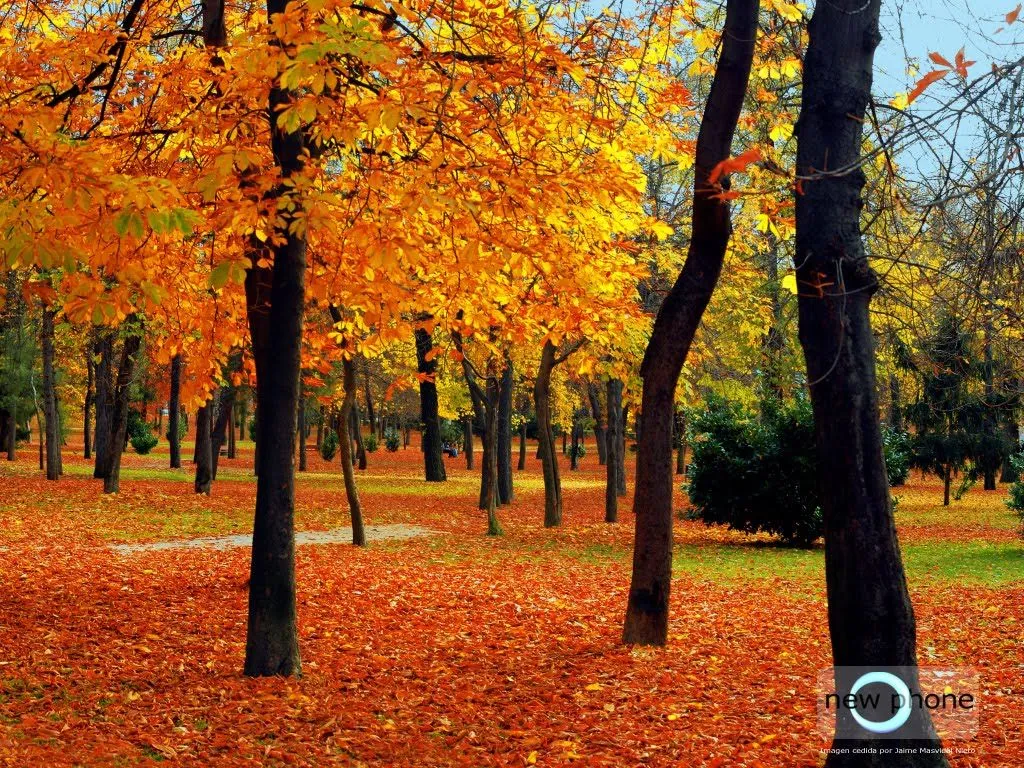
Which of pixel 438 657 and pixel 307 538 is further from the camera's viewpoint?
pixel 307 538

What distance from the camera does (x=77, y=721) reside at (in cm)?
593

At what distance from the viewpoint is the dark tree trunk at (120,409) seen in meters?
20.8

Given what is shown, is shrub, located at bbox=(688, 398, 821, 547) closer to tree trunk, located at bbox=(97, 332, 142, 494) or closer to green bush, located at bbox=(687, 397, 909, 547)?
green bush, located at bbox=(687, 397, 909, 547)

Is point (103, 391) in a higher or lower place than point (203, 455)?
higher

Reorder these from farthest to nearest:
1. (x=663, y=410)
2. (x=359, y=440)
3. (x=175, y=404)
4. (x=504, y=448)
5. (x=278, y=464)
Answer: (x=359, y=440) < (x=504, y=448) < (x=175, y=404) < (x=663, y=410) < (x=278, y=464)

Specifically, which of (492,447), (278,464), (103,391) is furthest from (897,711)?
(103,391)

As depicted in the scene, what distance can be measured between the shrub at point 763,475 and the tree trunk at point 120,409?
40.6 ft

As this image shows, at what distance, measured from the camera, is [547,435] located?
19500mm

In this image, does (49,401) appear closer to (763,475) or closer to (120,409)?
(120,409)

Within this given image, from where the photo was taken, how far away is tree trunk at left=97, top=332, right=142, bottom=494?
2080cm

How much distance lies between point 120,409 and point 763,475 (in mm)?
13825

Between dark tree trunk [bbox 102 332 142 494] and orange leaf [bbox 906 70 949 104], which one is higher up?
orange leaf [bbox 906 70 949 104]

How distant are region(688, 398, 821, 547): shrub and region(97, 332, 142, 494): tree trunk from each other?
12.4m

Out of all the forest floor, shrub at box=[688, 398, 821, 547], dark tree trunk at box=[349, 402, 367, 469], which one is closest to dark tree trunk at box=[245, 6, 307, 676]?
the forest floor
